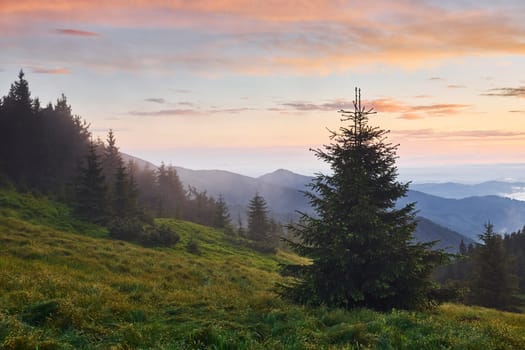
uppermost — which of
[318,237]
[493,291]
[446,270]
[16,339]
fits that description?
[318,237]

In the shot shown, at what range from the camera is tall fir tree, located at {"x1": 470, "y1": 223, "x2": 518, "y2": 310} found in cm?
3566

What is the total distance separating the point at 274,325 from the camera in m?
10.0

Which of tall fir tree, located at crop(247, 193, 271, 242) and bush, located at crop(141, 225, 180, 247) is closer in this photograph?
bush, located at crop(141, 225, 180, 247)

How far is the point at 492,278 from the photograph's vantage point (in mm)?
36188

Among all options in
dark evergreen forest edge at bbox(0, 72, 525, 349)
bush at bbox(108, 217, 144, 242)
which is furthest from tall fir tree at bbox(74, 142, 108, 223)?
dark evergreen forest edge at bbox(0, 72, 525, 349)

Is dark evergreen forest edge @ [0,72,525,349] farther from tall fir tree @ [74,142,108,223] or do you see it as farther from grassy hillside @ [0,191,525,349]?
tall fir tree @ [74,142,108,223]

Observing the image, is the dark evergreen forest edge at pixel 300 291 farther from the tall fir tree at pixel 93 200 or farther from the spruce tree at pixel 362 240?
the tall fir tree at pixel 93 200

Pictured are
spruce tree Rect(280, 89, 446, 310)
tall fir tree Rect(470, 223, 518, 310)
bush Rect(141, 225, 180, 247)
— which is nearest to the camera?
spruce tree Rect(280, 89, 446, 310)

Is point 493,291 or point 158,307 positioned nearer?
point 158,307

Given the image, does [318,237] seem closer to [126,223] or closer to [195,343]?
[195,343]

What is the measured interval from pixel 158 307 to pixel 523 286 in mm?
98695

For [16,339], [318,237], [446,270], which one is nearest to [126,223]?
[318,237]

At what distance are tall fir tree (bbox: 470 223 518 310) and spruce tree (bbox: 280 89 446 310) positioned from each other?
94.3 feet

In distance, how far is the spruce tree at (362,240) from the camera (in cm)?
1238
